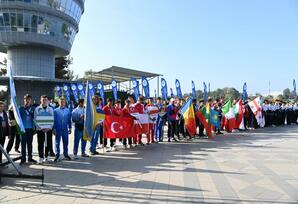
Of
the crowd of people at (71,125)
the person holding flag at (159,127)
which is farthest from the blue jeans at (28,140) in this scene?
the person holding flag at (159,127)

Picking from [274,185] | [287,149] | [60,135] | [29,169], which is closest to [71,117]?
[60,135]

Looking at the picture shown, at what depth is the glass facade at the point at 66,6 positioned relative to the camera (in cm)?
5319

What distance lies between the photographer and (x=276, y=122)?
2634 centimetres

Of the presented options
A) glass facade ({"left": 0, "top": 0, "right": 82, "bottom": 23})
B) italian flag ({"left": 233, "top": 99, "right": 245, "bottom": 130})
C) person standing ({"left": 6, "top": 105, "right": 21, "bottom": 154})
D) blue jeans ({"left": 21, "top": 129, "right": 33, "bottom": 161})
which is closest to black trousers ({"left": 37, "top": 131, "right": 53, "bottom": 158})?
blue jeans ({"left": 21, "top": 129, "right": 33, "bottom": 161})

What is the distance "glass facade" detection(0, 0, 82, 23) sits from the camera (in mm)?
53188

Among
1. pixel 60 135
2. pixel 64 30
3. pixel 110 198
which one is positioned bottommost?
pixel 110 198

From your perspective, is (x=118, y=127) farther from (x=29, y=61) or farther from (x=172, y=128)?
(x=29, y=61)

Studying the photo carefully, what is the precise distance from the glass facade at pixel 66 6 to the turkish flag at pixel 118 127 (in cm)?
4468

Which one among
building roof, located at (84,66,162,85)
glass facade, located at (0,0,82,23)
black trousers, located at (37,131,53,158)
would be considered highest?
glass facade, located at (0,0,82,23)

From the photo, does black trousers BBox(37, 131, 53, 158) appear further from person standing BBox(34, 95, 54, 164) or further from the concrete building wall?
the concrete building wall

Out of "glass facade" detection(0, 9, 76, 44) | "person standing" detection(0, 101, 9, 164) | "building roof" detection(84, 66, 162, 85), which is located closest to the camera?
"person standing" detection(0, 101, 9, 164)

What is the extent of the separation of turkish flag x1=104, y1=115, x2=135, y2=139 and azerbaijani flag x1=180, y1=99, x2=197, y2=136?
11.4ft

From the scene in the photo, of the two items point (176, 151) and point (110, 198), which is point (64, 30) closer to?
point (176, 151)

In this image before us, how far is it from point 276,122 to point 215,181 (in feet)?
65.0
